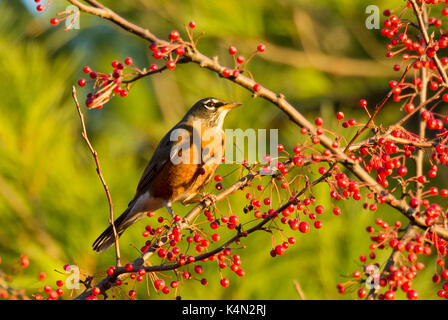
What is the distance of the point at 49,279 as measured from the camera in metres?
2.38

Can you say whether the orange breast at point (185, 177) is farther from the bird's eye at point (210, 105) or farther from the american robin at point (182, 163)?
the bird's eye at point (210, 105)

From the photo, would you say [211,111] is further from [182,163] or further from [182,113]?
[182,113]

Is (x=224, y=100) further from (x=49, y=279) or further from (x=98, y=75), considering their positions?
(x=98, y=75)

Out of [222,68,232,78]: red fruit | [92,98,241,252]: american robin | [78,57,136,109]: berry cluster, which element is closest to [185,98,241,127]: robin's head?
[92,98,241,252]: american robin

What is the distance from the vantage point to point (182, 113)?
3924mm

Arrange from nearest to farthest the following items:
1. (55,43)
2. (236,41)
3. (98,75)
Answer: (98,75), (236,41), (55,43)

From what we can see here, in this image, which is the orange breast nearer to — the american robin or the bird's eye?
the american robin

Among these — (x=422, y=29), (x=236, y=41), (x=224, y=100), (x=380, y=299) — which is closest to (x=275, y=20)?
(x=236, y=41)

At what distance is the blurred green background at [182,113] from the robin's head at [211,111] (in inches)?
3.6

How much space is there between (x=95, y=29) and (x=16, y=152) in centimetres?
329

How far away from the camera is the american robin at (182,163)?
287cm

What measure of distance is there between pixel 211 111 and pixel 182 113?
0.89 meters

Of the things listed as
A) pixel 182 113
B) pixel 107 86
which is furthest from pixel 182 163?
pixel 107 86

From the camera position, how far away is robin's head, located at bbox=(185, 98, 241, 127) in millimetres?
2931
